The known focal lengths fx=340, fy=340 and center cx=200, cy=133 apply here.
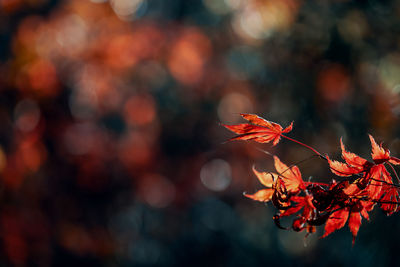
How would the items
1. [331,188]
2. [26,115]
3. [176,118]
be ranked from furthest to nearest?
[176,118], [26,115], [331,188]

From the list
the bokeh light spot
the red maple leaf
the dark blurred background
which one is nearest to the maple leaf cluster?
the red maple leaf

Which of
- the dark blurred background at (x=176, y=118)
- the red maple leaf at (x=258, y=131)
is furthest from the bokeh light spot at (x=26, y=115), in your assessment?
the red maple leaf at (x=258, y=131)

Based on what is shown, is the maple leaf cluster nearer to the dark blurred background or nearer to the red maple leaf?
the red maple leaf

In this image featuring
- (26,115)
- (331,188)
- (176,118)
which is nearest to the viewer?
(331,188)

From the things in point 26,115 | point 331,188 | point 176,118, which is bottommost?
point 176,118

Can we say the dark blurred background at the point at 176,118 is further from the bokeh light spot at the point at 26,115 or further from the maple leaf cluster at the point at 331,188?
the maple leaf cluster at the point at 331,188

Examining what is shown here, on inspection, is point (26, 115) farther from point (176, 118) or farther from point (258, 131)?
point (258, 131)

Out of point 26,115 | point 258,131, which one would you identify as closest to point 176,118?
point 26,115
